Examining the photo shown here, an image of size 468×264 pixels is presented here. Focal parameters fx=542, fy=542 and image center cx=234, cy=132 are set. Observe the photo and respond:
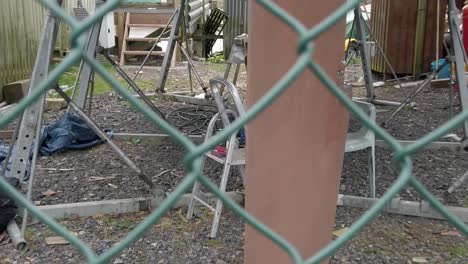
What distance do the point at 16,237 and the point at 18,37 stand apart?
18.1 feet

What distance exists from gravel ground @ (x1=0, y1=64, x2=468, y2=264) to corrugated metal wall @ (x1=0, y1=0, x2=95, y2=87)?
5.79ft

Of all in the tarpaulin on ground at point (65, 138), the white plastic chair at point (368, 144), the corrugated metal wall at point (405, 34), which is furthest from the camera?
the corrugated metal wall at point (405, 34)

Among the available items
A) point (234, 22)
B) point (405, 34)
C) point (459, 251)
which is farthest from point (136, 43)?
point (459, 251)

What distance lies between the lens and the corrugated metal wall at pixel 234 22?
1254 cm

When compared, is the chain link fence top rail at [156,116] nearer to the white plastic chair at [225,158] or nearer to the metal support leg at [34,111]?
the white plastic chair at [225,158]

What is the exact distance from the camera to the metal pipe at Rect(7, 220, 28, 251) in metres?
3.28

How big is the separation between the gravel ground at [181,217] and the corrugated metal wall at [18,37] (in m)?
1.77

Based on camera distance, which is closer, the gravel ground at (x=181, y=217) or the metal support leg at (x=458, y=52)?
the gravel ground at (x=181, y=217)

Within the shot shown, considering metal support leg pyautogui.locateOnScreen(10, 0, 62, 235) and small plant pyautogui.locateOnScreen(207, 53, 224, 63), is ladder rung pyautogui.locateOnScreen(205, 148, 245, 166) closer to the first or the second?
metal support leg pyautogui.locateOnScreen(10, 0, 62, 235)

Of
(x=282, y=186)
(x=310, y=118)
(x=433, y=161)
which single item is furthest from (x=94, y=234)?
(x=433, y=161)

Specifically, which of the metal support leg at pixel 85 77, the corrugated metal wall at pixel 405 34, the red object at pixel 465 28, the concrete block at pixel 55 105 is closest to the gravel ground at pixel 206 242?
the metal support leg at pixel 85 77

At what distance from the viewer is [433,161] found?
16.3ft

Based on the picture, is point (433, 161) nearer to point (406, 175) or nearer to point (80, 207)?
Answer: point (80, 207)

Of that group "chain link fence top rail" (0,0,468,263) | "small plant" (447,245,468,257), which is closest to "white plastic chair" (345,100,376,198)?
"small plant" (447,245,468,257)
